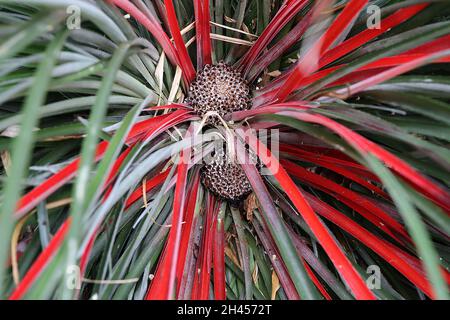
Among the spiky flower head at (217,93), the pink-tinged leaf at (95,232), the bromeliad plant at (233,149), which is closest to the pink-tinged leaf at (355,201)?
the bromeliad plant at (233,149)

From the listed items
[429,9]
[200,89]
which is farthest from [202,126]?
[429,9]

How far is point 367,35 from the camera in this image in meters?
0.60

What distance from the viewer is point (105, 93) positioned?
0.40 meters

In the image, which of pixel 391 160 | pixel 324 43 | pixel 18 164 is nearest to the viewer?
pixel 18 164

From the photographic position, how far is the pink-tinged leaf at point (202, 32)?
666 millimetres

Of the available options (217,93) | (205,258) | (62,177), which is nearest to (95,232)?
(62,177)

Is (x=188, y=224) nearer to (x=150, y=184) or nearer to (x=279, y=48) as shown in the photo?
(x=150, y=184)

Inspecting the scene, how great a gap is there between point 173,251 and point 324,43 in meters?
0.31

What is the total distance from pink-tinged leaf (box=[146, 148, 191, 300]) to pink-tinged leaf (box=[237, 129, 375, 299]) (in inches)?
3.9

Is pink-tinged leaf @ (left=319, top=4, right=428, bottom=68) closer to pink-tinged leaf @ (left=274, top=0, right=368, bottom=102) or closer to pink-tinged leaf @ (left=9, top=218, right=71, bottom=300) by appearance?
pink-tinged leaf @ (left=274, top=0, right=368, bottom=102)

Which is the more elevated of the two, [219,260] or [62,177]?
[62,177]

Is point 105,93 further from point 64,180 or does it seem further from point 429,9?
point 429,9

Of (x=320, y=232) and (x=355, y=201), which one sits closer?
(x=320, y=232)

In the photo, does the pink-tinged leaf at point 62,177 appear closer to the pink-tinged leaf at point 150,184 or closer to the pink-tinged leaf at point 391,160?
the pink-tinged leaf at point 150,184
